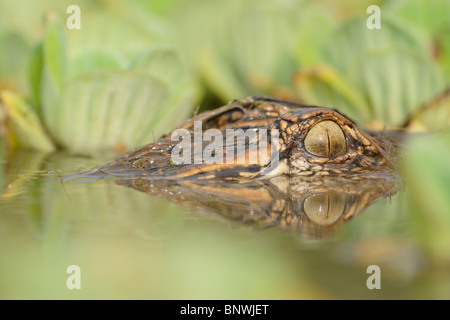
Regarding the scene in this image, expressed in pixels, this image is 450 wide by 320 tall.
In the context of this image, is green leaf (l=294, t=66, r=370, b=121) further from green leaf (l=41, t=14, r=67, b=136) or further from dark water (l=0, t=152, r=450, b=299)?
dark water (l=0, t=152, r=450, b=299)

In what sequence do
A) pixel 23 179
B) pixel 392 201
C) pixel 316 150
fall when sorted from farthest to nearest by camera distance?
pixel 23 179, pixel 316 150, pixel 392 201

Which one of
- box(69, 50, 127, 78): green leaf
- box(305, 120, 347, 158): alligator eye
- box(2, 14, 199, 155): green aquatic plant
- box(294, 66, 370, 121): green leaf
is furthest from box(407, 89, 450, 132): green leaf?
box(69, 50, 127, 78): green leaf

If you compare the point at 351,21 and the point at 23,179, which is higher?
the point at 351,21

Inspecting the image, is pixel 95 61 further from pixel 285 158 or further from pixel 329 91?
pixel 285 158

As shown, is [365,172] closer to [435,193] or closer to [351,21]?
[435,193]

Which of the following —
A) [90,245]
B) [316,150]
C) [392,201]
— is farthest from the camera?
[316,150]

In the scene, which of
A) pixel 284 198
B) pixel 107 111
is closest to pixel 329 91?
pixel 107 111
